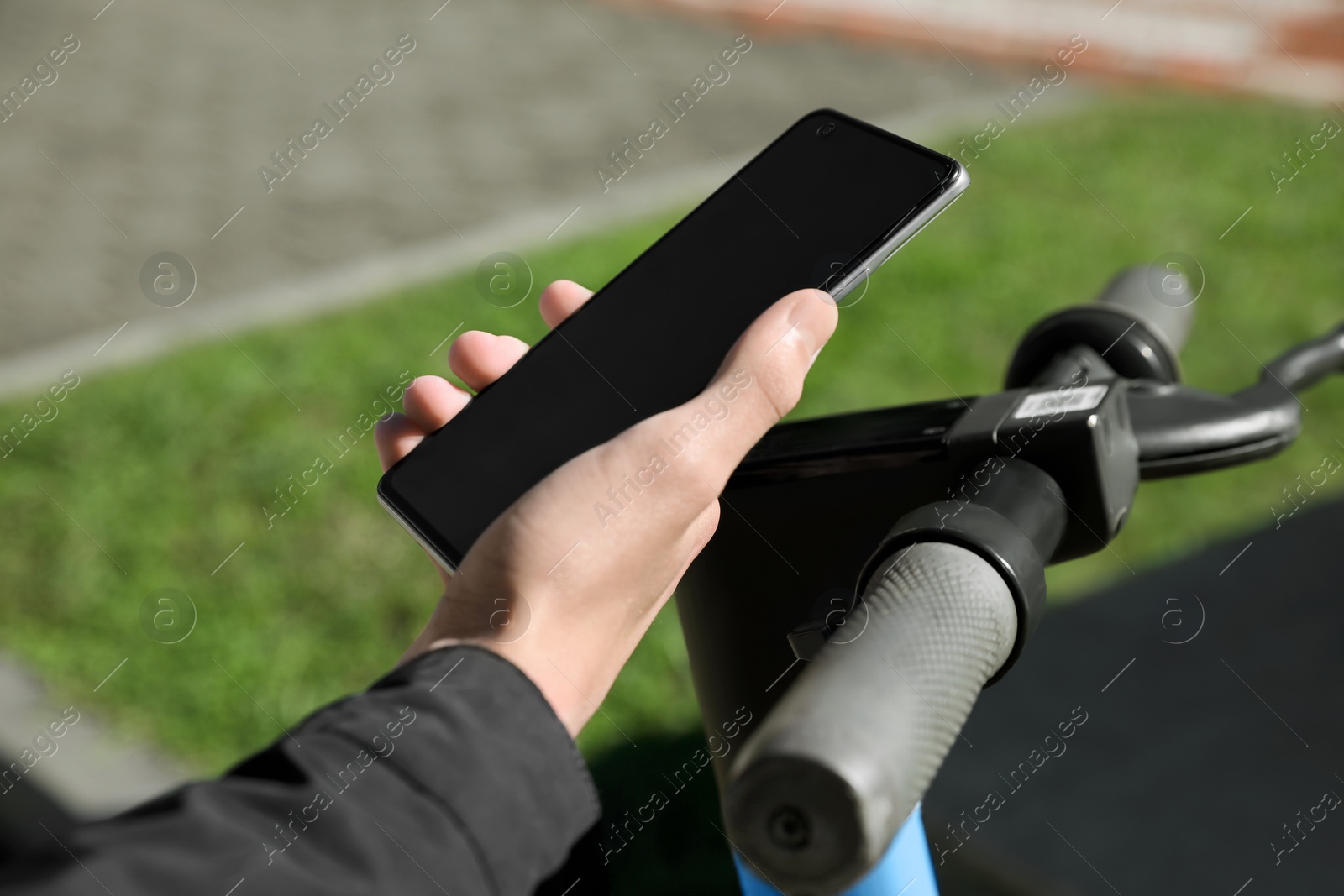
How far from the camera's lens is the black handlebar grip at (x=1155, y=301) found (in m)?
1.39

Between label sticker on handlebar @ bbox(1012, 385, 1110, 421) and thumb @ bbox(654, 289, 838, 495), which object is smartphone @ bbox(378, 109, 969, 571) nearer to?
thumb @ bbox(654, 289, 838, 495)

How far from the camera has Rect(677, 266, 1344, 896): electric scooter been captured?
62cm

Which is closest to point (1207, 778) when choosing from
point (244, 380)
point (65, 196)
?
point (244, 380)

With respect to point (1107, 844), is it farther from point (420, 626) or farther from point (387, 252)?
point (387, 252)

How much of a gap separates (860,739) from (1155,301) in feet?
3.26

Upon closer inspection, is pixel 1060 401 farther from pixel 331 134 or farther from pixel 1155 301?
pixel 331 134

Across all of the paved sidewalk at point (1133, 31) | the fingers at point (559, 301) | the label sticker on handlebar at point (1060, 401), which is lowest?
the paved sidewalk at point (1133, 31)

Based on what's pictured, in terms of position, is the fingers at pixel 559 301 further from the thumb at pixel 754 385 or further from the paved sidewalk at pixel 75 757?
the paved sidewalk at pixel 75 757

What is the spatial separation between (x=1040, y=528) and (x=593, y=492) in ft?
1.13

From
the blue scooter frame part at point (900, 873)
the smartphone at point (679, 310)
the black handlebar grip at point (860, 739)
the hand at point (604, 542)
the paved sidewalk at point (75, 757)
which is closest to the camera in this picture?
the black handlebar grip at point (860, 739)

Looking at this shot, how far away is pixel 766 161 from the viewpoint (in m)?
1.31

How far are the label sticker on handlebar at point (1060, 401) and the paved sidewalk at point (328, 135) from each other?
405 centimetres

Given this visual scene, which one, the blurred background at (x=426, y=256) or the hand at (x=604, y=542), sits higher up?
the hand at (x=604, y=542)

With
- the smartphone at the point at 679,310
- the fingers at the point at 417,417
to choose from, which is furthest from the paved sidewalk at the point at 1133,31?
the fingers at the point at 417,417
